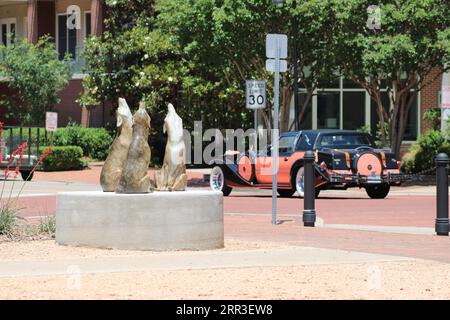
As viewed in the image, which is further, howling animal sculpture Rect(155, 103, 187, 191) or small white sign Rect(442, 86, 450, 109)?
small white sign Rect(442, 86, 450, 109)

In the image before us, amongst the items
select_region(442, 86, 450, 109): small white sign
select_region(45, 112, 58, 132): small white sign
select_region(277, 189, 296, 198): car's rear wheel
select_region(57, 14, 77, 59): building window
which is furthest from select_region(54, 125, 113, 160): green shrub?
select_region(442, 86, 450, 109): small white sign

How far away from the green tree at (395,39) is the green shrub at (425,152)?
2.97 meters

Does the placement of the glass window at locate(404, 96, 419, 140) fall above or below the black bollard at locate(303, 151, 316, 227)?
above

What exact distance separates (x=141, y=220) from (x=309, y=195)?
19.0 ft

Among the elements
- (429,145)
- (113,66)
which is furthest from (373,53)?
(113,66)

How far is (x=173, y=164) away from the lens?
52.5 feet

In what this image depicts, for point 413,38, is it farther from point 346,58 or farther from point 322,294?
point 322,294

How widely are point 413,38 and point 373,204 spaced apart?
937 cm

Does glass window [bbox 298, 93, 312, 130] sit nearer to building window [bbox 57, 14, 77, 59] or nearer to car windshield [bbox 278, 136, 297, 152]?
building window [bbox 57, 14, 77, 59]

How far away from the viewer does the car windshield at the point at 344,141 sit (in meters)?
28.9

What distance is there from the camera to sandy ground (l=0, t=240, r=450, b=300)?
10797 millimetres

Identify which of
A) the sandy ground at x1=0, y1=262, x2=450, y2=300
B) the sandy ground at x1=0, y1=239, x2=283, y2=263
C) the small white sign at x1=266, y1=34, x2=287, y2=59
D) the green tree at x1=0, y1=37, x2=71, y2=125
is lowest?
the sandy ground at x1=0, y1=262, x2=450, y2=300

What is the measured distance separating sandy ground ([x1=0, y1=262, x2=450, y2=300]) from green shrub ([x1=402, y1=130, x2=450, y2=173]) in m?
25.5

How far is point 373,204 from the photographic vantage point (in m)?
26.5
